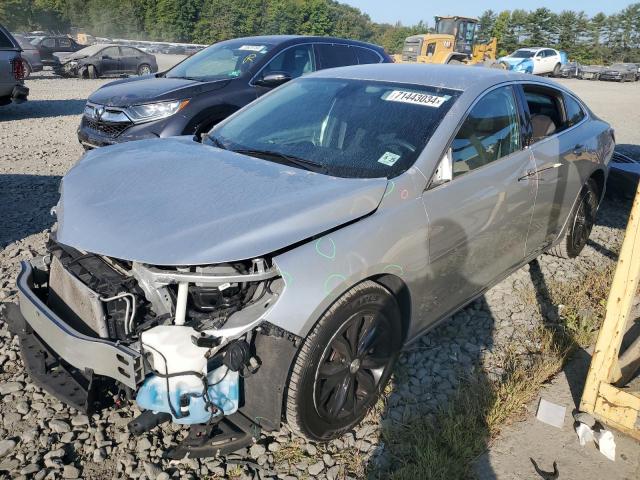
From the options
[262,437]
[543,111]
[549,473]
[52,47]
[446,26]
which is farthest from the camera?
[446,26]

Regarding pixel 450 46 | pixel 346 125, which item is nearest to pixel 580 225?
pixel 346 125

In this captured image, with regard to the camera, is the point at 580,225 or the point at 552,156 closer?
the point at 552,156

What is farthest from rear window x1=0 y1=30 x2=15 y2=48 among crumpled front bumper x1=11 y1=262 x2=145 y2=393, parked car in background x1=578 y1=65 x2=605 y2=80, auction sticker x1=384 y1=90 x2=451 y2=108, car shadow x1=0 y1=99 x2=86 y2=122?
parked car in background x1=578 y1=65 x2=605 y2=80

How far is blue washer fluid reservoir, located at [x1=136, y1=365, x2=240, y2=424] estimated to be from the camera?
2.19m

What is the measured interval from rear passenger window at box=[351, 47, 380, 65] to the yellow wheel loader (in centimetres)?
1894

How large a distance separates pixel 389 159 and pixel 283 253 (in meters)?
0.94

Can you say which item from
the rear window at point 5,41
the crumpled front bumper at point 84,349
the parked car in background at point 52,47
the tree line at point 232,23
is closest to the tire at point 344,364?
the crumpled front bumper at point 84,349

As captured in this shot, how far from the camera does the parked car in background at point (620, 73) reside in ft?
113

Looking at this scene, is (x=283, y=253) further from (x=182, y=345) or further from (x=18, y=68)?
(x=18, y=68)

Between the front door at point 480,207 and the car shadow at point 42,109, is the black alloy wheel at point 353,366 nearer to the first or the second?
the front door at point 480,207

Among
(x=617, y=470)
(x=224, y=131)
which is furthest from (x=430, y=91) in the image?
(x=617, y=470)

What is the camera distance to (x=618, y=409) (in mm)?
2703

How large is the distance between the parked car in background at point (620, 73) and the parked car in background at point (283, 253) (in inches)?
1459

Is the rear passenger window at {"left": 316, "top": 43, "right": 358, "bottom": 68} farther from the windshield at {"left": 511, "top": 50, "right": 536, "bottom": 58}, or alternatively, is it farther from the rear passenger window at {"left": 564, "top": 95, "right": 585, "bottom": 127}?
the windshield at {"left": 511, "top": 50, "right": 536, "bottom": 58}
